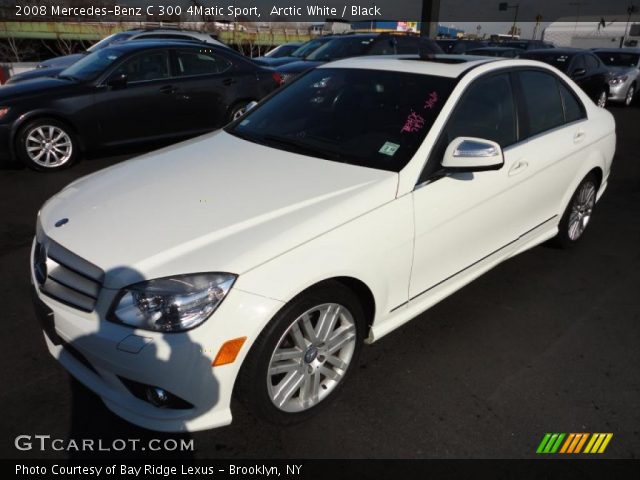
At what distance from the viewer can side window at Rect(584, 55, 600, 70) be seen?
1166cm

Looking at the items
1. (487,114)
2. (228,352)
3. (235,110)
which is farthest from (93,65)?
(228,352)

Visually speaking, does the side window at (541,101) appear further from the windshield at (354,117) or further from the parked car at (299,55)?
the parked car at (299,55)

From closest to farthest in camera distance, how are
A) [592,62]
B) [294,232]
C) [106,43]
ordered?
[294,232] → [106,43] → [592,62]

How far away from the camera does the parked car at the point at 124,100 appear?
20.2 ft

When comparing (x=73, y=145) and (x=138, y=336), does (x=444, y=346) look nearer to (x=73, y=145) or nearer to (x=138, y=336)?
(x=138, y=336)

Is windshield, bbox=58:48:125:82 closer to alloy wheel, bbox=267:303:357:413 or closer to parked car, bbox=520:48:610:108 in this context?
alloy wheel, bbox=267:303:357:413

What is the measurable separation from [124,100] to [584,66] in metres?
10.2

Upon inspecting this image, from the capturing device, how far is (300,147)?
3.00 metres

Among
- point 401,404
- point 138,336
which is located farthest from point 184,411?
point 401,404

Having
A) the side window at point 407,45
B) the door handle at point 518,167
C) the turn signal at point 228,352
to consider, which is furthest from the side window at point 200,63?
the turn signal at point 228,352

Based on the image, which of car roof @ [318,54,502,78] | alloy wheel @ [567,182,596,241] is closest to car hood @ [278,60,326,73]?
car roof @ [318,54,502,78]

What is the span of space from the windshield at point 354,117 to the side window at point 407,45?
6.90 metres

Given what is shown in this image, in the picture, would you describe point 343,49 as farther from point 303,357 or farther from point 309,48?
point 303,357

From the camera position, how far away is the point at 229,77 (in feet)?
24.3
